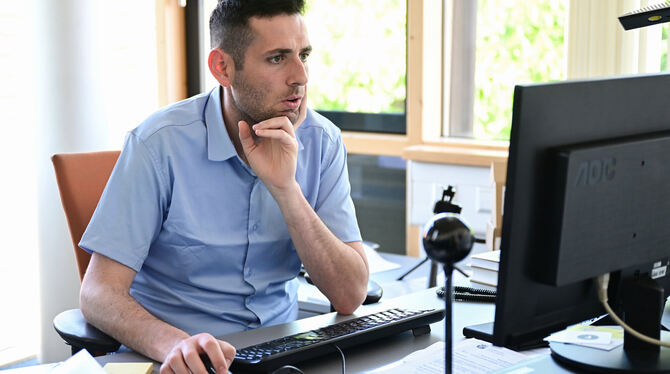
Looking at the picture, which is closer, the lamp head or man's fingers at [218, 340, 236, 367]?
the lamp head

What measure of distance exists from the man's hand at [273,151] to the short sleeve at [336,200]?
142mm

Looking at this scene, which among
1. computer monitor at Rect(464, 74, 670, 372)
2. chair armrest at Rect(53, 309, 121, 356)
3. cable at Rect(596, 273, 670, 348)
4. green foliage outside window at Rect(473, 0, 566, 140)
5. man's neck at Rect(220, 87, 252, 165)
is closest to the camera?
computer monitor at Rect(464, 74, 670, 372)

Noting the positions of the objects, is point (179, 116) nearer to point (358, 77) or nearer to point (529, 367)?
point (529, 367)

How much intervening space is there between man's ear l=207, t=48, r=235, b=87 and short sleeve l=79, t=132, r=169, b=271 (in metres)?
0.22

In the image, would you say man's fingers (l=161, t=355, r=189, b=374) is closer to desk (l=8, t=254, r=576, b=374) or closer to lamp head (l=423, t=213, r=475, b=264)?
desk (l=8, t=254, r=576, b=374)

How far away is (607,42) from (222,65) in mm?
1351

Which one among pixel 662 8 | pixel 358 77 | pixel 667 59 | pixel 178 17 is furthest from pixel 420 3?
pixel 662 8

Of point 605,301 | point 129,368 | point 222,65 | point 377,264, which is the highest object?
point 222,65

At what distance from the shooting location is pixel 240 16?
5.41 feet

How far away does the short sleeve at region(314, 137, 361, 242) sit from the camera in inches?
68.9

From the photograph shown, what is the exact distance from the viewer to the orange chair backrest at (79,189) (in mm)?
1822

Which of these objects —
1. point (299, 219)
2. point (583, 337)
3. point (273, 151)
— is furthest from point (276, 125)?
point (583, 337)

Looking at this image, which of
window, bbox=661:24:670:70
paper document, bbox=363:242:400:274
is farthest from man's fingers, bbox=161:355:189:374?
window, bbox=661:24:670:70

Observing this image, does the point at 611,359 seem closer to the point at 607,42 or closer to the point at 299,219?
the point at 299,219
